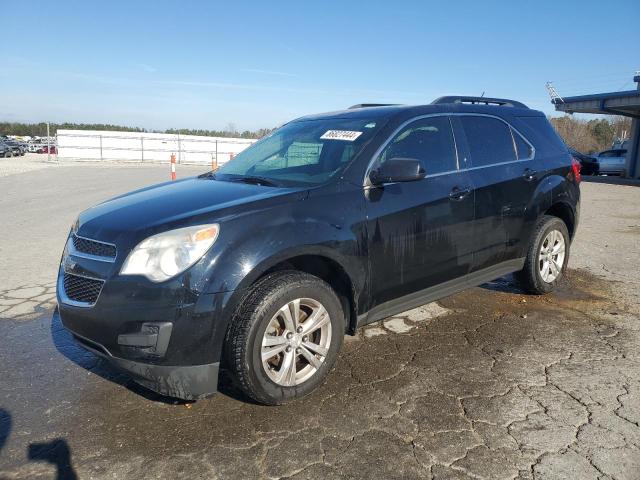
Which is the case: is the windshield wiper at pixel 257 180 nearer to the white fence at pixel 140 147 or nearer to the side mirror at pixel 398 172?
the side mirror at pixel 398 172

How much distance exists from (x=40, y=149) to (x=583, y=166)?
164 feet

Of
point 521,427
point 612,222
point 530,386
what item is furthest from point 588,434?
point 612,222

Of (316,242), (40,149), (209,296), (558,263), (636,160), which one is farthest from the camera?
(40,149)

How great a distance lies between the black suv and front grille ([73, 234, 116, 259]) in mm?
10

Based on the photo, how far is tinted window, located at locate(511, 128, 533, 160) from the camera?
4648 mm

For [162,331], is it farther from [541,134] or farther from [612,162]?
[612,162]

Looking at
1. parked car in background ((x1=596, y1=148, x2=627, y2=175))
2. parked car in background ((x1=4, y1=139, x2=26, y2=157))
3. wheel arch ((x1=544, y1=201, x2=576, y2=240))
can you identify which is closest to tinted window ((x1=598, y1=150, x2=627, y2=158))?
parked car in background ((x1=596, y1=148, x2=627, y2=175))

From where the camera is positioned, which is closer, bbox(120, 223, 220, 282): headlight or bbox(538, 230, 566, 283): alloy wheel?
bbox(120, 223, 220, 282): headlight

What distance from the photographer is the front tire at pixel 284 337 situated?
9.08ft

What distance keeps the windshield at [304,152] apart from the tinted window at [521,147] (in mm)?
1719

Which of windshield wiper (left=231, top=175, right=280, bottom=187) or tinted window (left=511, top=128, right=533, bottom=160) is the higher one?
tinted window (left=511, top=128, right=533, bottom=160)

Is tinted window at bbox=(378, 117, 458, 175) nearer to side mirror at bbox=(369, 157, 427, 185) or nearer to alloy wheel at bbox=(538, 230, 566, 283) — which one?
side mirror at bbox=(369, 157, 427, 185)

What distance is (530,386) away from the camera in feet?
10.7

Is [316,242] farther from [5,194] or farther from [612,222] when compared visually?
[5,194]
